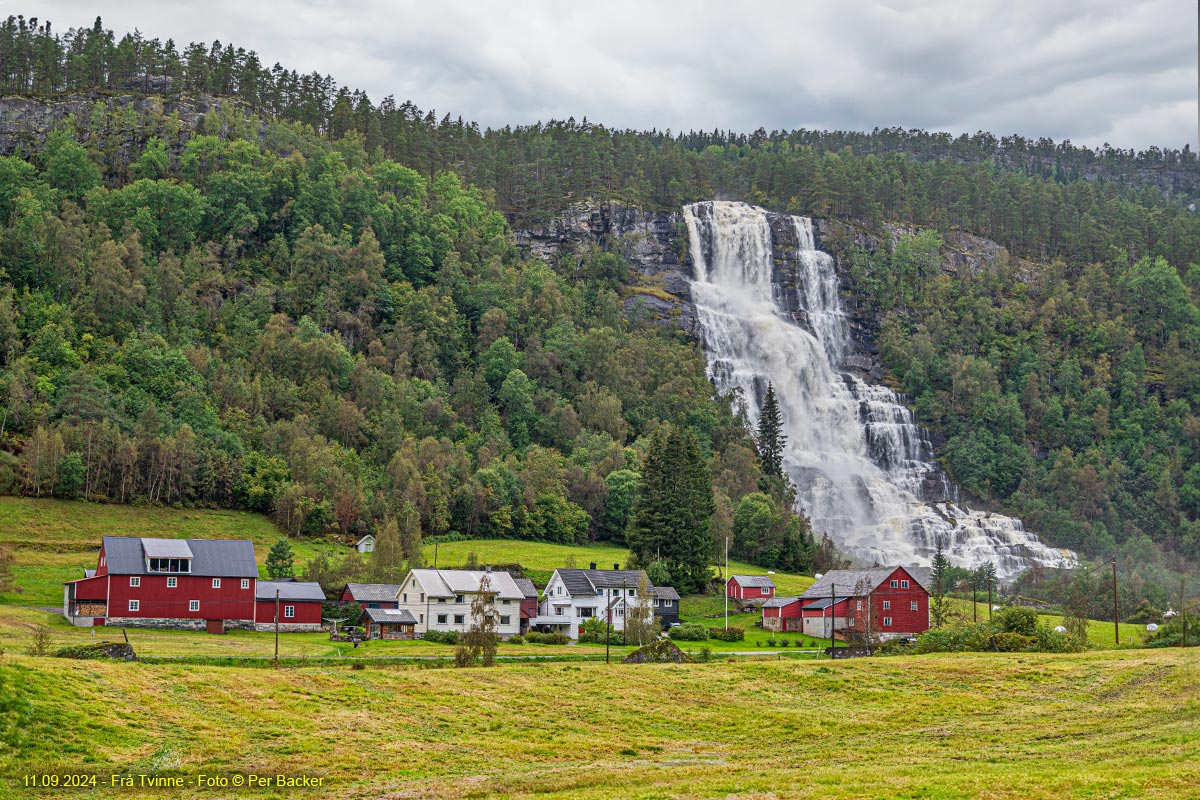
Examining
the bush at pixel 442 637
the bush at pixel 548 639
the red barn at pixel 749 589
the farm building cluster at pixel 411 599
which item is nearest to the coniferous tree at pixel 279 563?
the farm building cluster at pixel 411 599

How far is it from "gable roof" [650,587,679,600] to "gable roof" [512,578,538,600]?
8790 millimetres

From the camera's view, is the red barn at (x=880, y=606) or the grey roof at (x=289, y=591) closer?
the grey roof at (x=289, y=591)

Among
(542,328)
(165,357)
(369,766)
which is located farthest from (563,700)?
(542,328)

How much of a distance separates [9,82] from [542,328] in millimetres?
77432

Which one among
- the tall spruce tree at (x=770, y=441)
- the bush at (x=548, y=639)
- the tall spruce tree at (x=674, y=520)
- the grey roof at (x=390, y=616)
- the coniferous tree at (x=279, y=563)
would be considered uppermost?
the tall spruce tree at (x=770, y=441)

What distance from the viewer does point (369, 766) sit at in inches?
1435

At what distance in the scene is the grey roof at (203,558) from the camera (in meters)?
81.1

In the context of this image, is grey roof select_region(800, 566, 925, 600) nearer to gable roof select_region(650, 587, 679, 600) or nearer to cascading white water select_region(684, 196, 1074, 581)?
gable roof select_region(650, 587, 679, 600)

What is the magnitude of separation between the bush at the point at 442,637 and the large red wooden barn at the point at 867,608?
1019 inches

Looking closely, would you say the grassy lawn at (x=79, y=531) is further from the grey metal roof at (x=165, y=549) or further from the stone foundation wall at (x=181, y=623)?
the grey metal roof at (x=165, y=549)

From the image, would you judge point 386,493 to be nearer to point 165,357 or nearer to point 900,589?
point 165,357

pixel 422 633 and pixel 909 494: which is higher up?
pixel 909 494

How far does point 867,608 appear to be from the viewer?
3553 inches

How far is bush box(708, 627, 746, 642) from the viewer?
3388 inches
